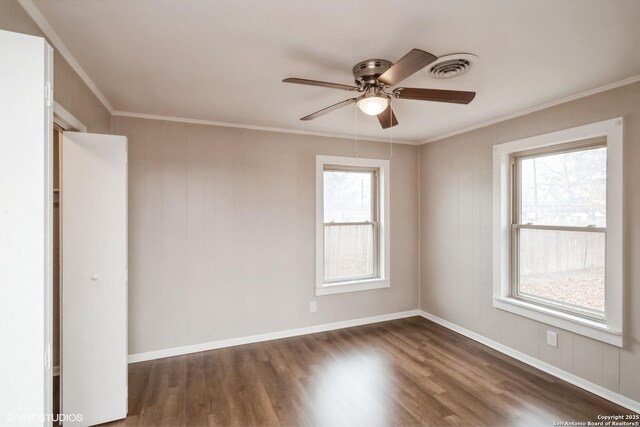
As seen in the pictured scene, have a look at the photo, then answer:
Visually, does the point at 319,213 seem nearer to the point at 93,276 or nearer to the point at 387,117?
the point at 387,117

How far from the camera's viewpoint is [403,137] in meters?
4.19

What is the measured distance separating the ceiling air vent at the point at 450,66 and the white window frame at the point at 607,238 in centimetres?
137

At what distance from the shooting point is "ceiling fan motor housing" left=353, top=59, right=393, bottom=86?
6.50ft

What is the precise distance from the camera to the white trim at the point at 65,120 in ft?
6.04

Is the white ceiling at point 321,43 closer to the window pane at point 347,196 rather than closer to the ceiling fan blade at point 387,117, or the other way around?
the ceiling fan blade at point 387,117

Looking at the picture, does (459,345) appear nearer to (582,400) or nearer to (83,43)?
(582,400)

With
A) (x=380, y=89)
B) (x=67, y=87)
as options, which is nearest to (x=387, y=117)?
(x=380, y=89)

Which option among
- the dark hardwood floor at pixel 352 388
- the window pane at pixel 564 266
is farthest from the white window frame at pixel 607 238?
the dark hardwood floor at pixel 352 388

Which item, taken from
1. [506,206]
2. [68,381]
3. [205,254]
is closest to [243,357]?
[205,254]

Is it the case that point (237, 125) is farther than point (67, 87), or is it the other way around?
point (237, 125)

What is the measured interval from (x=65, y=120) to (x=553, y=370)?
439 cm

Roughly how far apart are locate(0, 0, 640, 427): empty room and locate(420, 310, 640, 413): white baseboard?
0.07 feet

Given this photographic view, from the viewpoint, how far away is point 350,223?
4.19 meters

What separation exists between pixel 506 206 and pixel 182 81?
3342mm
